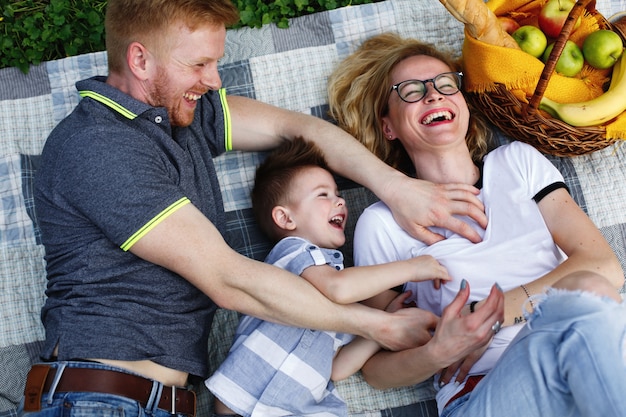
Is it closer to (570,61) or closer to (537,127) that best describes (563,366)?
(537,127)

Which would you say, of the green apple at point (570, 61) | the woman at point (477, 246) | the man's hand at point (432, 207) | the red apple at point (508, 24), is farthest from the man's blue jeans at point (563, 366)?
the red apple at point (508, 24)

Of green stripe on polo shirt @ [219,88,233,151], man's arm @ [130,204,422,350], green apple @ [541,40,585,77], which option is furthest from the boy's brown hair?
green apple @ [541,40,585,77]

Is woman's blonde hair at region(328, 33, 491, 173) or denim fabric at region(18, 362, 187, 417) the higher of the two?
Result: woman's blonde hair at region(328, 33, 491, 173)

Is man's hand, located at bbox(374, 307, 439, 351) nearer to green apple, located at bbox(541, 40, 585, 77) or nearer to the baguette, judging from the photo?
the baguette

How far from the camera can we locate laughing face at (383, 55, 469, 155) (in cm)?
279

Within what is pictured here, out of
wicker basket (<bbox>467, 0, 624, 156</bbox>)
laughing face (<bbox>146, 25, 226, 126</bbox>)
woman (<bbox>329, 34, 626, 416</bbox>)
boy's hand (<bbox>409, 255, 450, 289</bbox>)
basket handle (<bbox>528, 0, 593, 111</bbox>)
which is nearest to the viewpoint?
woman (<bbox>329, 34, 626, 416</bbox>)

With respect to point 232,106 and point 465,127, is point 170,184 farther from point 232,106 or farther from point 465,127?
point 465,127

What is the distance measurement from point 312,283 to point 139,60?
1.07m

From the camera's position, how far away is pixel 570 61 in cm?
305

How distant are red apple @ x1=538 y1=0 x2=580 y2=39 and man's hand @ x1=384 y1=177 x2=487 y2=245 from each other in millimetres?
956

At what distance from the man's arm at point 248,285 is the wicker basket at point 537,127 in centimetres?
107

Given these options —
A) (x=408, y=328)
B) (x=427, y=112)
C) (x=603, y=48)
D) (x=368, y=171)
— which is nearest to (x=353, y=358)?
(x=408, y=328)

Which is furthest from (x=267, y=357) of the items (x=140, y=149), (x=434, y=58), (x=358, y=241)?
(x=434, y=58)

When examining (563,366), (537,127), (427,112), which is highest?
(427,112)
